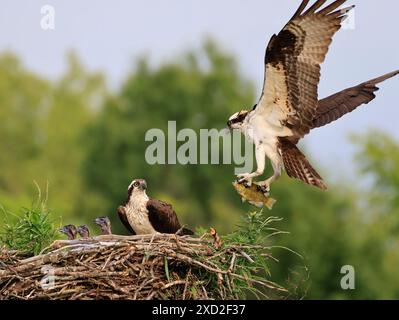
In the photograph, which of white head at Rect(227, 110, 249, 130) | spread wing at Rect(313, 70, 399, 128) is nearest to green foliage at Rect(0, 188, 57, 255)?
white head at Rect(227, 110, 249, 130)

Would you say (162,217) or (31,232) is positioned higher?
(162,217)

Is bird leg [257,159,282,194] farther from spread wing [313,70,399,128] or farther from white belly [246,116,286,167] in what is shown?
spread wing [313,70,399,128]

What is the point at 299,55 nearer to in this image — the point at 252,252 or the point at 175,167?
the point at 252,252

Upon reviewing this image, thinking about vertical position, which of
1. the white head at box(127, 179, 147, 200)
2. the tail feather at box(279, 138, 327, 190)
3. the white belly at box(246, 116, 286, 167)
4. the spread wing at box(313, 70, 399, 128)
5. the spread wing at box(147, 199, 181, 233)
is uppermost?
the spread wing at box(313, 70, 399, 128)

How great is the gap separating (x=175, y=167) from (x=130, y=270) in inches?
1867

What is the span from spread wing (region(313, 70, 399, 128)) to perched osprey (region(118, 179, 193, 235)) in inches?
82.8

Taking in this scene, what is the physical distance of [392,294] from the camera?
136ft

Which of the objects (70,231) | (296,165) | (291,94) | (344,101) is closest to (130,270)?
(70,231)

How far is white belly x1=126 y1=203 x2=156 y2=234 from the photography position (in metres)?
13.3

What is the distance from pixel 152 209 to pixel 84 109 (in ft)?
201

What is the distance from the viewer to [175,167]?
59.1 meters

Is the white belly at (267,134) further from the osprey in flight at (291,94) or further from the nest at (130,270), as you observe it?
the nest at (130,270)
